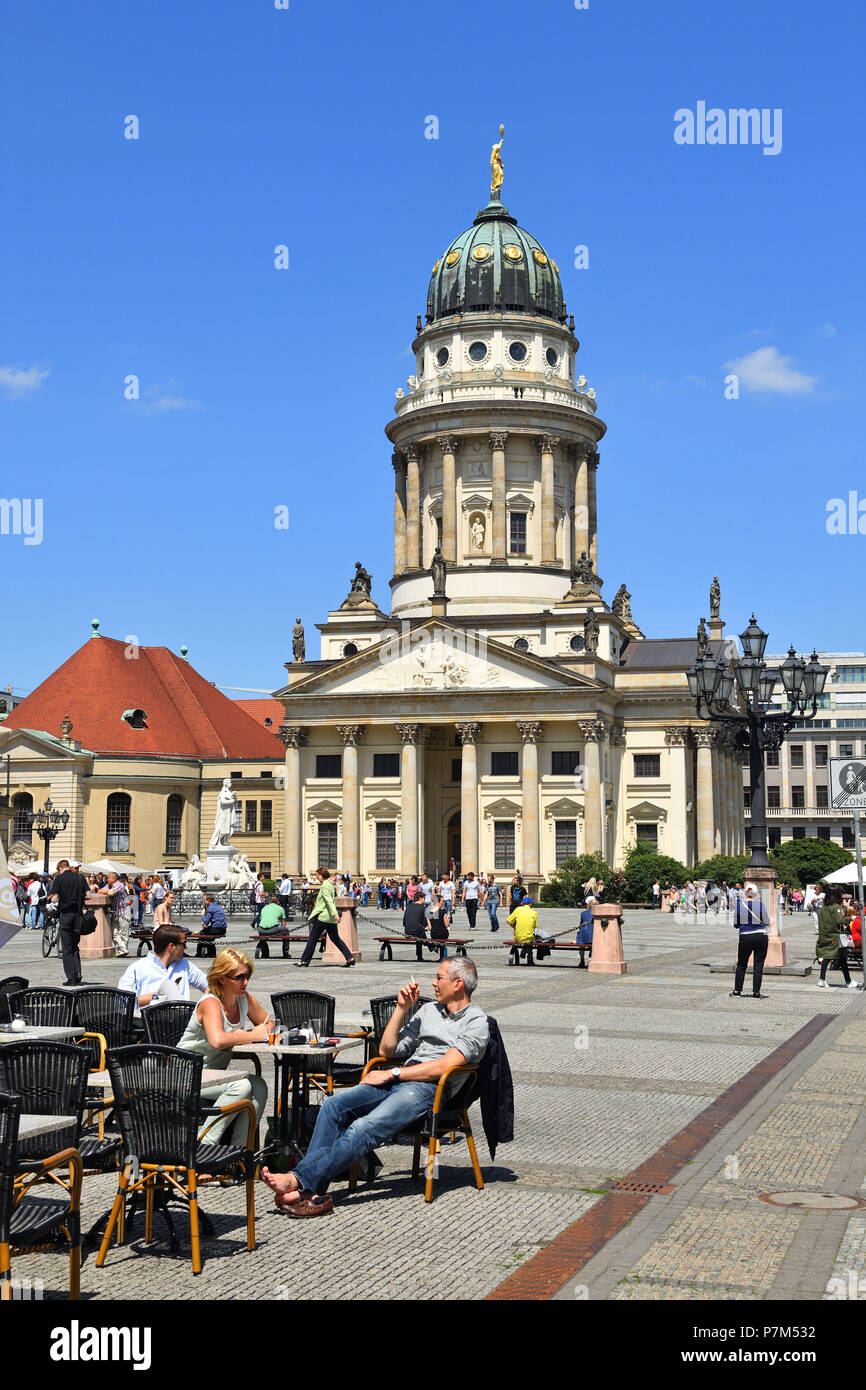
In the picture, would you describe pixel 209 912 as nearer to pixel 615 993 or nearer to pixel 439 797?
pixel 615 993

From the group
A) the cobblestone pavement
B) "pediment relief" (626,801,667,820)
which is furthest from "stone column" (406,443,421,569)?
the cobblestone pavement

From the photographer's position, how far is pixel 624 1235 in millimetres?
8336

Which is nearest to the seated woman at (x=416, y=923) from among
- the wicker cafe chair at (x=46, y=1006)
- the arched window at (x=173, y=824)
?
the wicker cafe chair at (x=46, y=1006)

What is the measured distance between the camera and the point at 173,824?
259ft

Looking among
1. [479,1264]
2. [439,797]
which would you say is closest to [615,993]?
[479,1264]

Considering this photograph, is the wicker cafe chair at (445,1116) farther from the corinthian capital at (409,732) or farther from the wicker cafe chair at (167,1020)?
the corinthian capital at (409,732)

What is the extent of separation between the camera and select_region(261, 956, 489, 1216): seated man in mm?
9039

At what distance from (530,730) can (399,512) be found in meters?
21.2

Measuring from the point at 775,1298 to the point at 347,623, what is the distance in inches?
2947

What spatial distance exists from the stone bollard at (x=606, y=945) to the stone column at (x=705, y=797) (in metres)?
47.9

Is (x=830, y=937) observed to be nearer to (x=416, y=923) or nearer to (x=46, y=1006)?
(x=416, y=923)

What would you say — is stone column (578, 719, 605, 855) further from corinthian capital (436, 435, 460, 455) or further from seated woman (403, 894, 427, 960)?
seated woman (403, 894, 427, 960)

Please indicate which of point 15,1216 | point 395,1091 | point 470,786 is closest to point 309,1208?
point 395,1091

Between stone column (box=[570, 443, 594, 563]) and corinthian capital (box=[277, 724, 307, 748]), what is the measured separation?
64.0 feet
